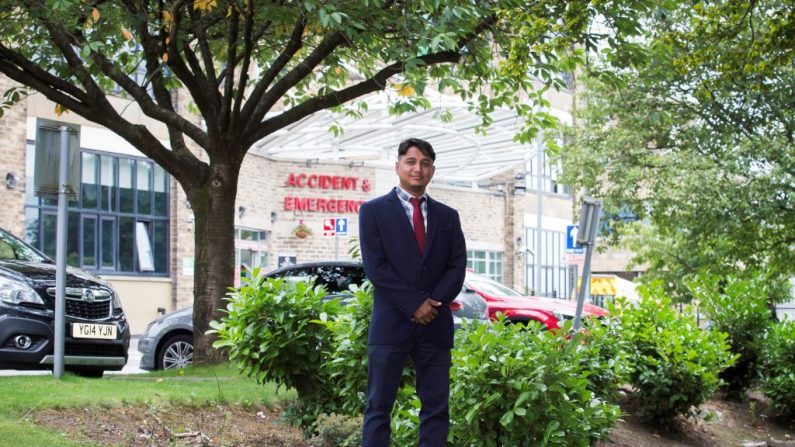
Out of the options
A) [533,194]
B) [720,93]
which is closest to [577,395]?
[720,93]

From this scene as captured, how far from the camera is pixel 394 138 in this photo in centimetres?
3522

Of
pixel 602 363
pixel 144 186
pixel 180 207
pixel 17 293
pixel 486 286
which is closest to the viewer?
pixel 602 363

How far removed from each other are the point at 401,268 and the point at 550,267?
47.0 metres

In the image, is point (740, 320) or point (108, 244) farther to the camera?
point (108, 244)

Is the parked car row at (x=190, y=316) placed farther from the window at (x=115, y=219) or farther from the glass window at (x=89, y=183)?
the glass window at (x=89, y=183)

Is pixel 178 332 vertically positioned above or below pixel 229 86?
below

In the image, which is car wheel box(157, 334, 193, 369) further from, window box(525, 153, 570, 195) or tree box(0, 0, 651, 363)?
window box(525, 153, 570, 195)

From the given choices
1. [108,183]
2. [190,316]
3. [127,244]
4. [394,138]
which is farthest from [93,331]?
[394,138]

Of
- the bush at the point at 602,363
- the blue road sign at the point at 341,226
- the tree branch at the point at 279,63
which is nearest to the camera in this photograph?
the bush at the point at 602,363

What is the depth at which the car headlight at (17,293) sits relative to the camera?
10756 mm

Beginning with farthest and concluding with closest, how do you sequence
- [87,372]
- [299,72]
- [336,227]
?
1. [336,227]
2. [299,72]
3. [87,372]

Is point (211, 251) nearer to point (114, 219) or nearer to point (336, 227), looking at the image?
point (336, 227)

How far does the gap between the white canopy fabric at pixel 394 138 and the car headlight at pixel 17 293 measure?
19399mm

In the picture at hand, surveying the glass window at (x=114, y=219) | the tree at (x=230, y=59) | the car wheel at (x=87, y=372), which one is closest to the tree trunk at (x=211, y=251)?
the tree at (x=230, y=59)
